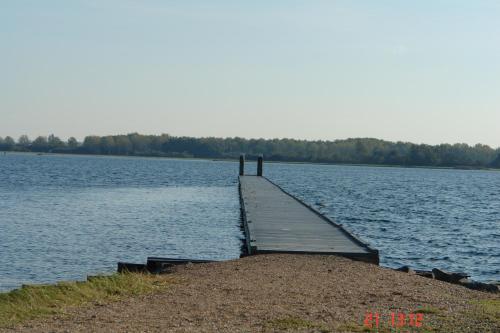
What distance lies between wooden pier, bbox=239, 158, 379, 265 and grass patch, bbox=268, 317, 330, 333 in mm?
6794

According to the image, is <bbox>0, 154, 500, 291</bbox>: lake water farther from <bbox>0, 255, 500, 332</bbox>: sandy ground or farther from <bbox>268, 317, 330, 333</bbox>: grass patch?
<bbox>268, 317, 330, 333</bbox>: grass patch

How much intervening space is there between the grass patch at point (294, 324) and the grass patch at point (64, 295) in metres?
2.85

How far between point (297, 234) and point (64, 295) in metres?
9.84

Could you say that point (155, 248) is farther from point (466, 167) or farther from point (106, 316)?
point (466, 167)

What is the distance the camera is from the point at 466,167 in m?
194

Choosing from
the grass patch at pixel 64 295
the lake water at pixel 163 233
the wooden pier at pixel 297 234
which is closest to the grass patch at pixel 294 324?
the grass patch at pixel 64 295

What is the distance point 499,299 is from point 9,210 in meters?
25.9

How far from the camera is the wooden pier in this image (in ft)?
55.0

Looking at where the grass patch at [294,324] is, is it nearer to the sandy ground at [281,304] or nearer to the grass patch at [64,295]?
the sandy ground at [281,304]

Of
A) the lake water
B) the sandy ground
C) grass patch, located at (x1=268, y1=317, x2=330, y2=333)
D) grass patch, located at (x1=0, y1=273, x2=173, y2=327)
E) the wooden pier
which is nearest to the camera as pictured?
grass patch, located at (x1=268, y1=317, x2=330, y2=333)

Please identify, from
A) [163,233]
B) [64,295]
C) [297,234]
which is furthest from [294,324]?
[163,233]

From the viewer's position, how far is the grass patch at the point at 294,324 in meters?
9.35

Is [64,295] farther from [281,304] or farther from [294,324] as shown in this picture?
[294,324]

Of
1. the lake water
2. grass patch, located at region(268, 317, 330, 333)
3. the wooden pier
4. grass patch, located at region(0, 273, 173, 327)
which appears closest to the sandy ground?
grass patch, located at region(268, 317, 330, 333)
